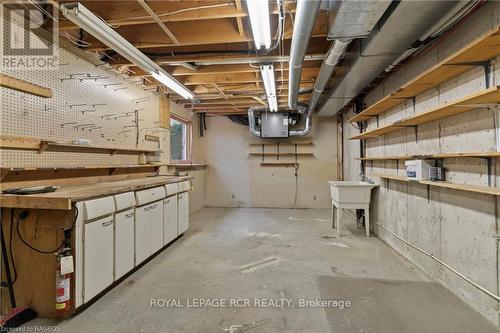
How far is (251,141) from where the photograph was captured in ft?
22.9

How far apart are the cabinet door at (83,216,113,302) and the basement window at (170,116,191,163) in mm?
3452

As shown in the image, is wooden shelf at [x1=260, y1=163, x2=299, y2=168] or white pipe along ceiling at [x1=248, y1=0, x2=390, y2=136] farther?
wooden shelf at [x1=260, y1=163, x2=299, y2=168]

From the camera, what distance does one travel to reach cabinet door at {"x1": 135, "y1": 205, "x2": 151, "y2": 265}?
2848mm

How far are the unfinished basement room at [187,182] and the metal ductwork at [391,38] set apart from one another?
0.02 meters

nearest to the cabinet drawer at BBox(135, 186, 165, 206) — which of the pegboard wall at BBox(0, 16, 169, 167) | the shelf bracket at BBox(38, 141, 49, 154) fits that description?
the pegboard wall at BBox(0, 16, 169, 167)

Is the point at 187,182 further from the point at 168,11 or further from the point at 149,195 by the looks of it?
the point at 168,11

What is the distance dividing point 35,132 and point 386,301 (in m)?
3.40

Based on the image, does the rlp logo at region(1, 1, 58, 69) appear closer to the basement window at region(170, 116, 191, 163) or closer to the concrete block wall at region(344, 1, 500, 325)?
the basement window at region(170, 116, 191, 163)

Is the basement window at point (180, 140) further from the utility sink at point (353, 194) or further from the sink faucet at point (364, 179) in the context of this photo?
the sink faucet at point (364, 179)

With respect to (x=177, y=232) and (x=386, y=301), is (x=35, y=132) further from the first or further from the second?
(x=386, y=301)

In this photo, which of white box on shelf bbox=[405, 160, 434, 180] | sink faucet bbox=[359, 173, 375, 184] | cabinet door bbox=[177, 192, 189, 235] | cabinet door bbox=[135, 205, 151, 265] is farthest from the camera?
sink faucet bbox=[359, 173, 375, 184]

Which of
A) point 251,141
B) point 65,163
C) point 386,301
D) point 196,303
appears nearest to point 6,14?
point 65,163

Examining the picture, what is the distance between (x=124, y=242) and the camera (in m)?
2.61

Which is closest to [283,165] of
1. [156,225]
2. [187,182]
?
[187,182]
